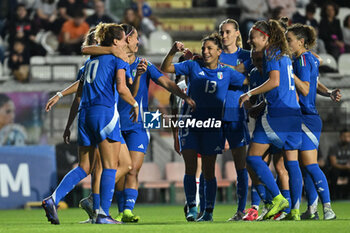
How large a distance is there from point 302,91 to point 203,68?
3.21ft

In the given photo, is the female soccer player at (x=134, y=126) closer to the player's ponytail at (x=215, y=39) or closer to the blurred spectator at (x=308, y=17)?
the player's ponytail at (x=215, y=39)

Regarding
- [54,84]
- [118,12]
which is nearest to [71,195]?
[54,84]

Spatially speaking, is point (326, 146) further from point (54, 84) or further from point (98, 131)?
point (98, 131)

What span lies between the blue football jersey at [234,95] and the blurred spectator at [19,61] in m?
9.26

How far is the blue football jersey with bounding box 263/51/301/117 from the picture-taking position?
21.0ft

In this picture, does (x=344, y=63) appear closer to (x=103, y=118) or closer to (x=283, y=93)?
(x=283, y=93)

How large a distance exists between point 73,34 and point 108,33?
34.1 feet

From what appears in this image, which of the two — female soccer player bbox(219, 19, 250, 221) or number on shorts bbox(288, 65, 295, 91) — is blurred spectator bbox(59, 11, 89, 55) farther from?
number on shorts bbox(288, 65, 295, 91)

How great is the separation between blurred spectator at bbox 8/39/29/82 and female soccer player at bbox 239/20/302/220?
401 inches

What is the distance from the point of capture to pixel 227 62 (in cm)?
741

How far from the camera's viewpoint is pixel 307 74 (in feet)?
22.2

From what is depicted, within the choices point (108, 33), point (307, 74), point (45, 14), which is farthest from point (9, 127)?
point (307, 74)

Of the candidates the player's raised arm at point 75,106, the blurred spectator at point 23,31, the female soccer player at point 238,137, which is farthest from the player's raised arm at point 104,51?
the blurred spectator at point 23,31

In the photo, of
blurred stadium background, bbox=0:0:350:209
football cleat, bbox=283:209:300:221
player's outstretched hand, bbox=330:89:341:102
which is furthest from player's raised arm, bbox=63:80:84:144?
blurred stadium background, bbox=0:0:350:209
